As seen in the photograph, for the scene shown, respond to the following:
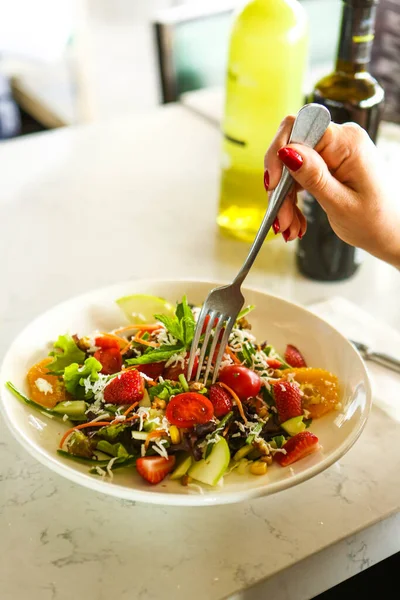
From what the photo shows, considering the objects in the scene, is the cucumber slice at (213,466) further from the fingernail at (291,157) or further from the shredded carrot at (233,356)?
the fingernail at (291,157)

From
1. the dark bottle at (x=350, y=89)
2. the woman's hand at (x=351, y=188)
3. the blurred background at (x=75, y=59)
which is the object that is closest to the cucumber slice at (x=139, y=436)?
the woman's hand at (x=351, y=188)

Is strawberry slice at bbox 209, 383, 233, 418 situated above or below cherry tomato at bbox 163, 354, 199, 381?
above

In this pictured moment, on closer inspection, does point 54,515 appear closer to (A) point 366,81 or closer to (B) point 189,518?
(B) point 189,518

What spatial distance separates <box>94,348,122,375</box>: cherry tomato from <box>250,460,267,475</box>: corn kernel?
0.24 metres

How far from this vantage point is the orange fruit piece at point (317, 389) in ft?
2.98

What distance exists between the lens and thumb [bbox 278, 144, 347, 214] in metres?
0.89

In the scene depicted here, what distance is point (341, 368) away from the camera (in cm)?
97

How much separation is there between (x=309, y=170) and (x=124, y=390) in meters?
0.36

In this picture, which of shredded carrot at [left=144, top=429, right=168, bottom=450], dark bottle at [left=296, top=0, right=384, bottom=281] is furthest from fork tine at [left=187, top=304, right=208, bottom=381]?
dark bottle at [left=296, top=0, right=384, bottom=281]

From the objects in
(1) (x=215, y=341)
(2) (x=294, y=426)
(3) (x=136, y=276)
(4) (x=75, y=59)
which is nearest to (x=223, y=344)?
(1) (x=215, y=341)

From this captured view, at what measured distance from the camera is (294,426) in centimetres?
86

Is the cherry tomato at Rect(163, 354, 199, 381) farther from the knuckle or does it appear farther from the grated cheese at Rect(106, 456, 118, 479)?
the knuckle

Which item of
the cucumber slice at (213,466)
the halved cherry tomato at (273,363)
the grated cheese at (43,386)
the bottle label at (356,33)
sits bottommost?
the halved cherry tomato at (273,363)

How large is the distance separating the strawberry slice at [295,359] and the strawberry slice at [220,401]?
0.56 feet
